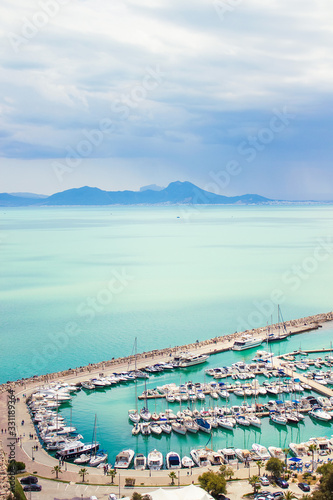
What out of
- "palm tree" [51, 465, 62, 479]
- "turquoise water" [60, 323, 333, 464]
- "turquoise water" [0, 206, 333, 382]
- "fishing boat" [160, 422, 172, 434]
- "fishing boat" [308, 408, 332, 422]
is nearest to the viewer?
"palm tree" [51, 465, 62, 479]

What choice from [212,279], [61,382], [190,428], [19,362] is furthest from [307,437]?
[212,279]

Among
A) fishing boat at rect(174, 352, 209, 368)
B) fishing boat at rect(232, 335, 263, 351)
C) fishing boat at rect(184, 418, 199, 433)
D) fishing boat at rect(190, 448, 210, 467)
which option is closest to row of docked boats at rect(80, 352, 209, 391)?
fishing boat at rect(174, 352, 209, 368)

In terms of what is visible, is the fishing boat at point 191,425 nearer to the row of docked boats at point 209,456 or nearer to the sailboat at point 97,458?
the row of docked boats at point 209,456

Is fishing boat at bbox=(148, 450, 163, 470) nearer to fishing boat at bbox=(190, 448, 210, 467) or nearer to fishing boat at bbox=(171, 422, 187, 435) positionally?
fishing boat at bbox=(190, 448, 210, 467)

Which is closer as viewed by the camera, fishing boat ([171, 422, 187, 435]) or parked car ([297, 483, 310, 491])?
parked car ([297, 483, 310, 491])

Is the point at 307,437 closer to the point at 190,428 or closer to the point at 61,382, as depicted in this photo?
the point at 190,428

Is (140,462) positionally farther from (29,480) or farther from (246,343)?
(246,343)

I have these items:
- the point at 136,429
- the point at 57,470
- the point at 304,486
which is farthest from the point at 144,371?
the point at 304,486
